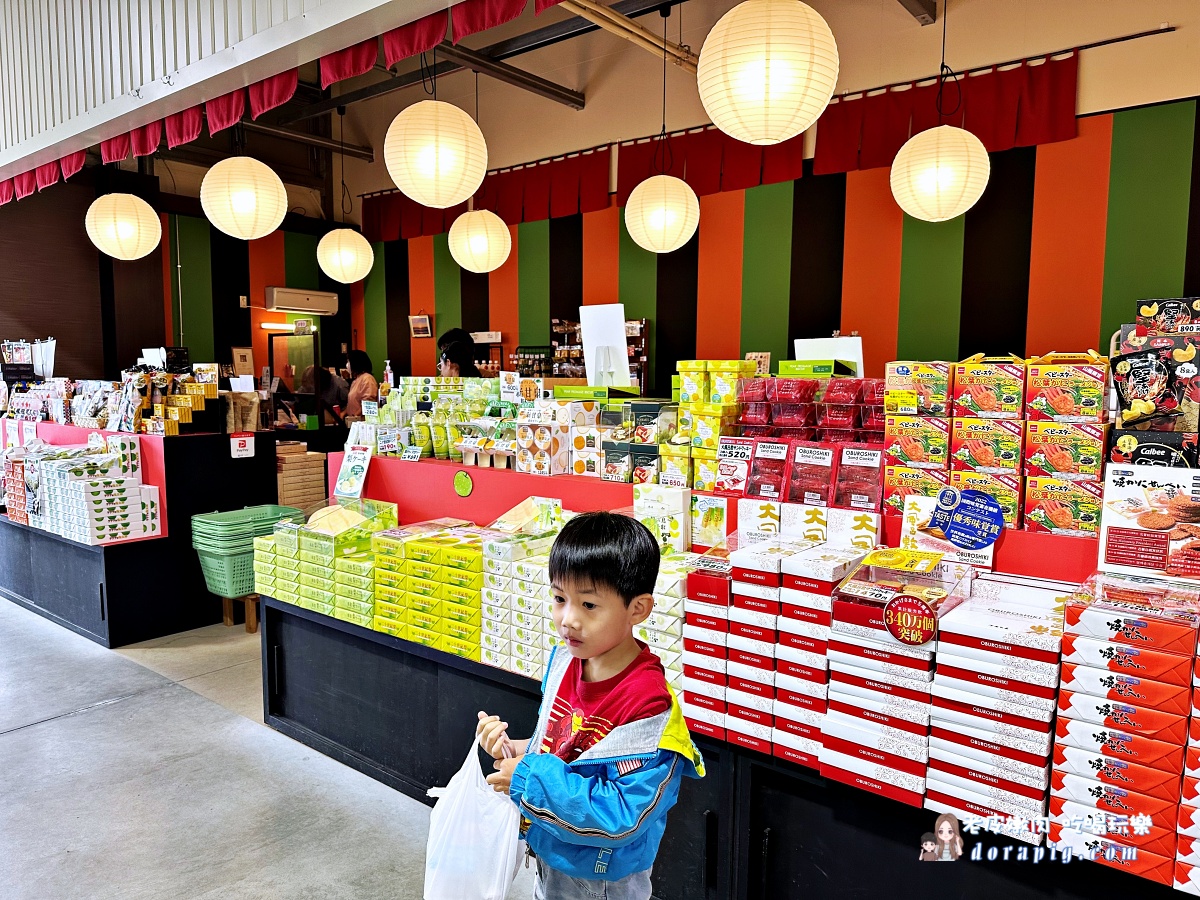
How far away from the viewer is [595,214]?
8.31 meters

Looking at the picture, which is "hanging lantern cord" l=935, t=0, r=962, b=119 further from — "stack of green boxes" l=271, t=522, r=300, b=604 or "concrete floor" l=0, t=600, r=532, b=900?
"concrete floor" l=0, t=600, r=532, b=900

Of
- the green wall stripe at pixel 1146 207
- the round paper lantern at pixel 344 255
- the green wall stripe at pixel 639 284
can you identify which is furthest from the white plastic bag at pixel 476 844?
the green wall stripe at pixel 639 284

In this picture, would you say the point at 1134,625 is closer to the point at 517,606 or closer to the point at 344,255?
the point at 517,606

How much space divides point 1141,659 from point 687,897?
4.94 feet

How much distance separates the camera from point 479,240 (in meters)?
6.86

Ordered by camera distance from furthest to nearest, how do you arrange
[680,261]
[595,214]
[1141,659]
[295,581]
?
1. [595,214]
2. [680,261]
3. [295,581]
4. [1141,659]

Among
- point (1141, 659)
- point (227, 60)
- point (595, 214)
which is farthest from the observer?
point (595, 214)

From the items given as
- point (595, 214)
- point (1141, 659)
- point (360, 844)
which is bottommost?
point (360, 844)

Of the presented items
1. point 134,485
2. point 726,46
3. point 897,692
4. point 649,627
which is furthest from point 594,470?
point 134,485

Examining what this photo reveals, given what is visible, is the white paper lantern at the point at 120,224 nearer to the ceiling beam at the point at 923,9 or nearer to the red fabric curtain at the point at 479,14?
the red fabric curtain at the point at 479,14

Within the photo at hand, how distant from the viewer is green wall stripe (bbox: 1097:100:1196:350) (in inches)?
209

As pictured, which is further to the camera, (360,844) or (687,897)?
(360,844)

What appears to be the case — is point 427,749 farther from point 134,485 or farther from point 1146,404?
point 134,485

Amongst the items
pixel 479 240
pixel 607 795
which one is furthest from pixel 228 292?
pixel 607 795
